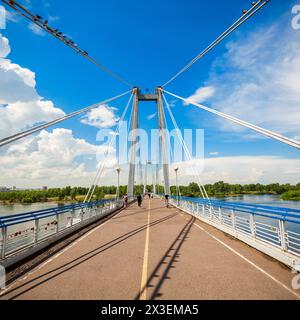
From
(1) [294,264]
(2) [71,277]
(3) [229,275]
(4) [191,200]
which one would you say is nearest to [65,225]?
(2) [71,277]

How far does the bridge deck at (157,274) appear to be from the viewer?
4.31m

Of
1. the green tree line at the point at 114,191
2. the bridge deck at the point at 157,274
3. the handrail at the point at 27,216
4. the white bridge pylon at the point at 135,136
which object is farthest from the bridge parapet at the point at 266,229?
the green tree line at the point at 114,191

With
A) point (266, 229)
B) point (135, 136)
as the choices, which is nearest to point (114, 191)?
point (135, 136)

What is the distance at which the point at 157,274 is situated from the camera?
5.27m

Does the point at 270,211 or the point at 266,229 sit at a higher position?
the point at 270,211

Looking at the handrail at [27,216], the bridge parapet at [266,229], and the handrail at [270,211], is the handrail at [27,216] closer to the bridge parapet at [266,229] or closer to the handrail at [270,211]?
the bridge parapet at [266,229]

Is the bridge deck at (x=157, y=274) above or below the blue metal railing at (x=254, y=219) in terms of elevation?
below

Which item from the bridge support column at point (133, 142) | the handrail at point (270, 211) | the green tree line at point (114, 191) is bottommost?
the green tree line at point (114, 191)

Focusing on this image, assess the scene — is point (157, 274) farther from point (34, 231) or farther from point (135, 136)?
point (135, 136)

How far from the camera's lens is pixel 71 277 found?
5.17m

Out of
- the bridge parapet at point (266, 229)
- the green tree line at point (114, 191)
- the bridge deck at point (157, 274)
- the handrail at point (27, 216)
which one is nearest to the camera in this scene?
the bridge deck at point (157, 274)

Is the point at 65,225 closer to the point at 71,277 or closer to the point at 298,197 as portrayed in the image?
the point at 71,277

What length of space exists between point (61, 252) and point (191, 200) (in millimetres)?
12967
